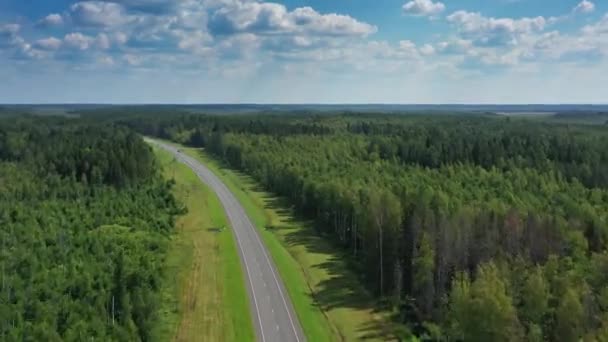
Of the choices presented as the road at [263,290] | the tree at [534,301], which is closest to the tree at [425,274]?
the tree at [534,301]

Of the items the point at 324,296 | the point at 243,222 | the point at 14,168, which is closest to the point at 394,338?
the point at 324,296

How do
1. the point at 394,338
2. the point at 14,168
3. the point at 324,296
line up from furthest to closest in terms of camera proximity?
the point at 14,168 → the point at 324,296 → the point at 394,338

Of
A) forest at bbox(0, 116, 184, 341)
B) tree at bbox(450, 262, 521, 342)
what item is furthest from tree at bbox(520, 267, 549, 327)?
forest at bbox(0, 116, 184, 341)

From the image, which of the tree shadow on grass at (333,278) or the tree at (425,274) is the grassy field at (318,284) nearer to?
the tree shadow on grass at (333,278)

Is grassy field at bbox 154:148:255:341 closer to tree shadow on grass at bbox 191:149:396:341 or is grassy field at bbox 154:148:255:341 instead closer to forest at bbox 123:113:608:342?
tree shadow on grass at bbox 191:149:396:341

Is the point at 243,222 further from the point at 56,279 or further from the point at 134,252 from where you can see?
the point at 56,279

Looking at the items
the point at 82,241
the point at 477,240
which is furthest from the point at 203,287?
the point at 477,240

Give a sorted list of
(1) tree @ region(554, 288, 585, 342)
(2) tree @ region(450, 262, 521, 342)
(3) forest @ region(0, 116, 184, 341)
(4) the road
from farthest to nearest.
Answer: (4) the road
(3) forest @ region(0, 116, 184, 341)
(2) tree @ region(450, 262, 521, 342)
(1) tree @ region(554, 288, 585, 342)
